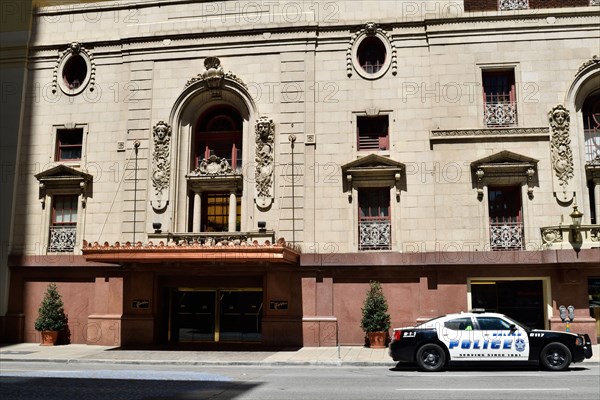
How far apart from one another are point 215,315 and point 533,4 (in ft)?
60.8

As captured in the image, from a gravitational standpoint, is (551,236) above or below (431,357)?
above

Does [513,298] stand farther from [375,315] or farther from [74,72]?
[74,72]

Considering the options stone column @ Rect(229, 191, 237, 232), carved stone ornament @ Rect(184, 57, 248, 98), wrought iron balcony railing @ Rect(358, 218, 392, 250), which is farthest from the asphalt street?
carved stone ornament @ Rect(184, 57, 248, 98)

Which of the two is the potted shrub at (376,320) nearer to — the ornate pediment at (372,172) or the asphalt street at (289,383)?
the asphalt street at (289,383)

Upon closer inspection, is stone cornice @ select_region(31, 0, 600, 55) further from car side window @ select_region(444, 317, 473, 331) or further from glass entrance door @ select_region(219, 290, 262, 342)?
car side window @ select_region(444, 317, 473, 331)

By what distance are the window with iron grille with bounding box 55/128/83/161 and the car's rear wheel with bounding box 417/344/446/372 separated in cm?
1772

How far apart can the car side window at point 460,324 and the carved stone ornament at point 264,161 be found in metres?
9.63

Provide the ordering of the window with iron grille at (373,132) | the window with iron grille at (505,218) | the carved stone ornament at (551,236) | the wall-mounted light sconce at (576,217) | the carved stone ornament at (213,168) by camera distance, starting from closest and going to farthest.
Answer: the wall-mounted light sconce at (576,217), the carved stone ornament at (551,236), the window with iron grille at (505,218), the window with iron grille at (373,132), the carved stone ornament at (213,168)

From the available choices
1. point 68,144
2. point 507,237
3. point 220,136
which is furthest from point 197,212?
point 507,237

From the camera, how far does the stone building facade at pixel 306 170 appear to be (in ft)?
73.5

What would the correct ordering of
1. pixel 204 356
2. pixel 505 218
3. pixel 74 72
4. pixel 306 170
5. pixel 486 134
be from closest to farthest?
pixel 204 356, pixel 505 218, pixel 486 134, pixel 306 170, pixel 74 72

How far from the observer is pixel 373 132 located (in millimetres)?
24266

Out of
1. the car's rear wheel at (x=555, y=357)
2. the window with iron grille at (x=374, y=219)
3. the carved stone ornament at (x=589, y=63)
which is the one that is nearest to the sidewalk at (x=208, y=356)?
the car's rear wheel at (x=555, y=357)

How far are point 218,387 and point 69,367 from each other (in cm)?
738
